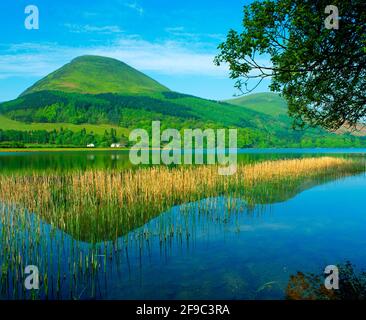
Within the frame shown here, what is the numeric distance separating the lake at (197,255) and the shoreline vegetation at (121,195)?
94cm

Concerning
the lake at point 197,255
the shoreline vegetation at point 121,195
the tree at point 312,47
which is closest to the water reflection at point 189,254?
the lake at point 197,255

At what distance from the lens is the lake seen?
8.77 m

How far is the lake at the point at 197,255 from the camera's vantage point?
877cm

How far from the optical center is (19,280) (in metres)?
8.72

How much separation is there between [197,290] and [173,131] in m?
189

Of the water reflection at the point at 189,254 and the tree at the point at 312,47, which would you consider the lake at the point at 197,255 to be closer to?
the water reflection at the point at 189,254

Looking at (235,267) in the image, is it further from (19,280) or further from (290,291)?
(19,280)

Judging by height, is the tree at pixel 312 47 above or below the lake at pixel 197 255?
above

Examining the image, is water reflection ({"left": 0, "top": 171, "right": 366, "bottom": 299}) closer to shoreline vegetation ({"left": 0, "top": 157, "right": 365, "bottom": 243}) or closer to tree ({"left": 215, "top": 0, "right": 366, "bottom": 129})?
shoreline vegetation ({"left": 0, "top": 157, "right": 365, "bottom": 243})

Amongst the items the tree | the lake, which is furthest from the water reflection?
the tree

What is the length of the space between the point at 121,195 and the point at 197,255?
836 centimetres

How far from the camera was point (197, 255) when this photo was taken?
11.5 metres

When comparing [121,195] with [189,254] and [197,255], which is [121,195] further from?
[197,255]
